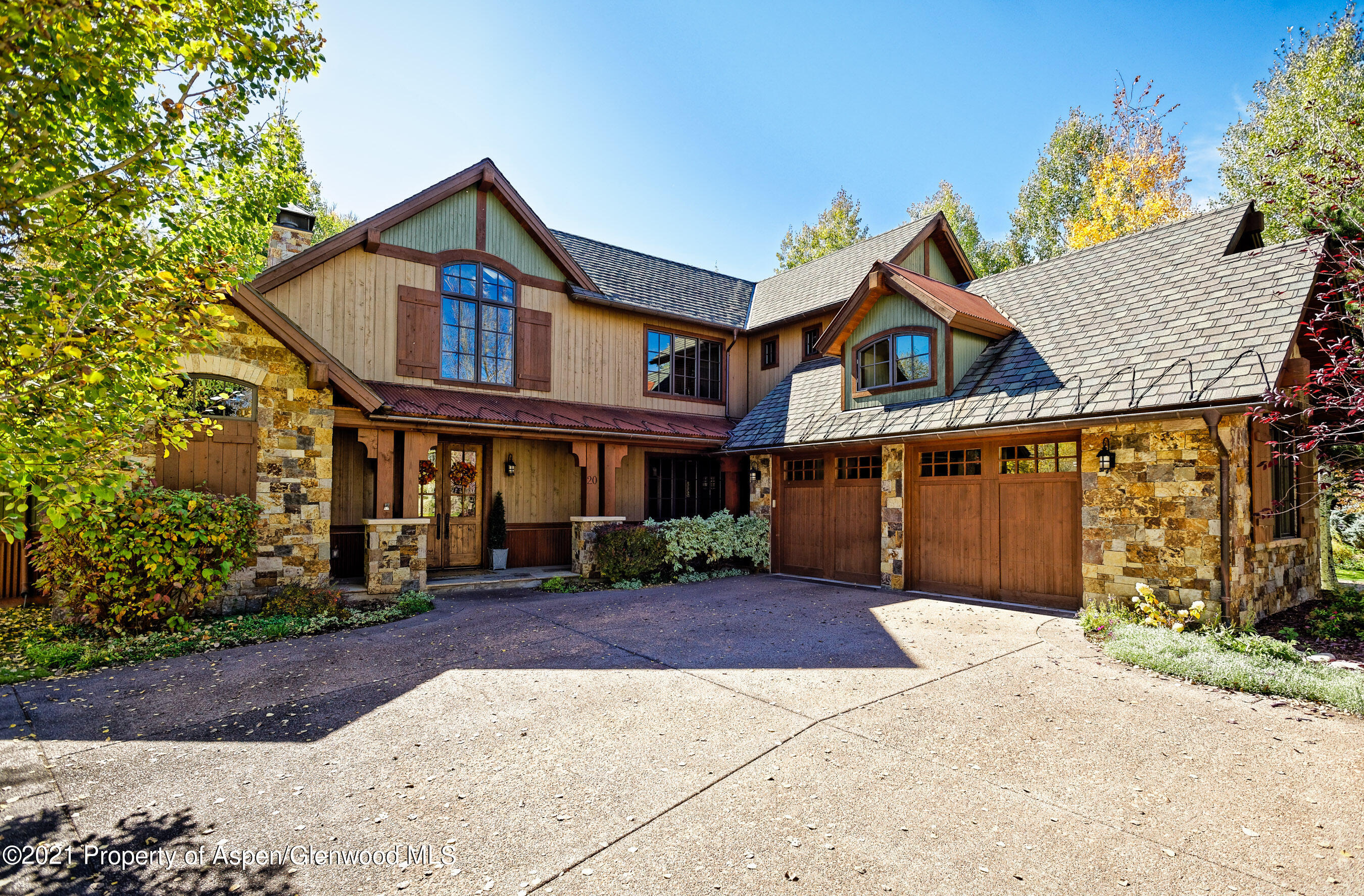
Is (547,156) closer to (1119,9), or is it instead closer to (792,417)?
(792,417)

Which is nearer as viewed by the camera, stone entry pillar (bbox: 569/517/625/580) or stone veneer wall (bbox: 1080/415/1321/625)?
stone veneer wall (bbox: 1080/415/1321/625)

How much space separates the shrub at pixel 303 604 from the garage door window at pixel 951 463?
358 inches

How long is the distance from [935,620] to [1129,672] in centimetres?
247

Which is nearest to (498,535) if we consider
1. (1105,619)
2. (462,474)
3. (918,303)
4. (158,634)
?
(462,474)

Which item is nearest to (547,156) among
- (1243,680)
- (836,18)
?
(836,18)

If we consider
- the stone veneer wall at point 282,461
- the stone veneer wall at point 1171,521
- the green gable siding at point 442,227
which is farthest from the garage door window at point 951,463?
the stone veneer wall at point 282,461

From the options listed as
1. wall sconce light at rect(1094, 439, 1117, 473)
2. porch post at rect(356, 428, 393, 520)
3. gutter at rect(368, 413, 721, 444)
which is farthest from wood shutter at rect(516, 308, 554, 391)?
wall sconce light at rect(1094, 439, 1117, 473)

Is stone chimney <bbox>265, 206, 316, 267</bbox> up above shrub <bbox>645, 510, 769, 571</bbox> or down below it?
above

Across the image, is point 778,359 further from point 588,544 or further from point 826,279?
point 588,544

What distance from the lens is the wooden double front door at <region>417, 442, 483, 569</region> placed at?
12.0m

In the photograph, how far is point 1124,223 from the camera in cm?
2109

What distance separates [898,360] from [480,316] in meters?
7.86

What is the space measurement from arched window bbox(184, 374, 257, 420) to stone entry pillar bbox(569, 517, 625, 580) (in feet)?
17.9

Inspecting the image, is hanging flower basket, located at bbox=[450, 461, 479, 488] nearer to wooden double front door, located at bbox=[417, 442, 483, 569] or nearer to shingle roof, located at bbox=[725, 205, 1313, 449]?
wooden double front door, located at bbox=[417, 442, 483, 569]
